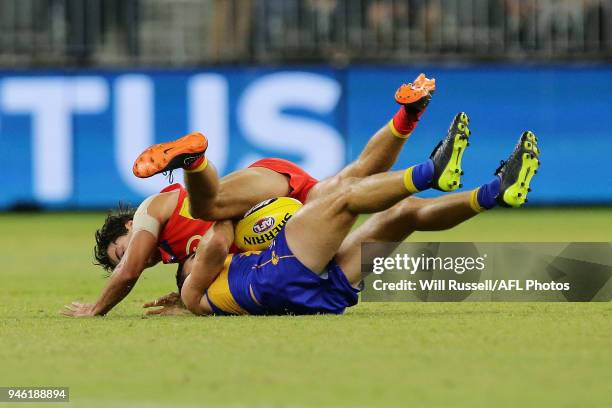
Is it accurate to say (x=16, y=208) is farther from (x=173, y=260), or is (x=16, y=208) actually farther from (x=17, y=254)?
(x=173, y=260)

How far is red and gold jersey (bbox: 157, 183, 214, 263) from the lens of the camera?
859 centimetres

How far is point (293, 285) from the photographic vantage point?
8.02 meters

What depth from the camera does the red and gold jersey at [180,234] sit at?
338 inches

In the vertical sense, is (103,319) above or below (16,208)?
above

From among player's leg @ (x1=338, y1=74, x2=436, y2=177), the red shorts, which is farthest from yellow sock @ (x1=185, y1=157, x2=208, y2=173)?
player's leg @ (x1=338, y1=74, x2=436, y2=177)

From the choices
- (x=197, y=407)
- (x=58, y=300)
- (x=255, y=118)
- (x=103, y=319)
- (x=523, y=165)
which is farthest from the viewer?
(x=255, y=118)

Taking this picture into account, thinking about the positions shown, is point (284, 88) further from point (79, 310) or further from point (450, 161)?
point (450, 161)

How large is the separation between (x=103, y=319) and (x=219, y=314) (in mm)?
759

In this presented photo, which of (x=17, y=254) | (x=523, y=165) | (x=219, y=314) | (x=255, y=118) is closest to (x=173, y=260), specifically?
(x=219, y=314)

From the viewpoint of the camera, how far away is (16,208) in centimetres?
→ 1988

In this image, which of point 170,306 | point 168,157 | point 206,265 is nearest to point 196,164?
point 168,157

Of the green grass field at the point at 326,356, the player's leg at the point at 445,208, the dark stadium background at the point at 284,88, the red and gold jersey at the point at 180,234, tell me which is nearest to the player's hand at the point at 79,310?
the green grass field at the point at 326,356

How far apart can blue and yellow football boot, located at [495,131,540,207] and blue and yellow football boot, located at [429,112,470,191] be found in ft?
0.86

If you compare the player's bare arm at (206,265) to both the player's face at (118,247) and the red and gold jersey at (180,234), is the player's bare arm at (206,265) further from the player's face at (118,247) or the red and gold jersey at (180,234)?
the player's face at (118,247)
